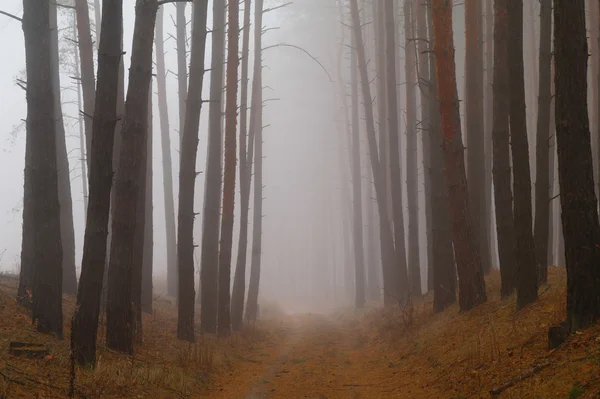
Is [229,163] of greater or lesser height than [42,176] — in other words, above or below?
above

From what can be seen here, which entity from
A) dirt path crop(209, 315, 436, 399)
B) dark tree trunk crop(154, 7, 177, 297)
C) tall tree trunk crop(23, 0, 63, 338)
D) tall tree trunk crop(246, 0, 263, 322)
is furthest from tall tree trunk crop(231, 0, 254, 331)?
tall tree trunk crop(23, 0, 63, 338)

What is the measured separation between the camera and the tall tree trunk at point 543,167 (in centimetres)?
1091

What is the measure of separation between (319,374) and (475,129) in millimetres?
7168

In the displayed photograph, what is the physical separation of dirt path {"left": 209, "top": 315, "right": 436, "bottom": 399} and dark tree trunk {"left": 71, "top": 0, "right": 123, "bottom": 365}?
1.96 metres

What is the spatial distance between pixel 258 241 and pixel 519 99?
15.1 m

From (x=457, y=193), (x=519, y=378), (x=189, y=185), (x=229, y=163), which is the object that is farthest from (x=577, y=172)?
(x=229, y=163)

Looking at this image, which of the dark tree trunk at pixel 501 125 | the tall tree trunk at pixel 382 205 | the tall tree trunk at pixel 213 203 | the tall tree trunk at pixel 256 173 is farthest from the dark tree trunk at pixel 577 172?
the tall tree trunk at pixel 256 173

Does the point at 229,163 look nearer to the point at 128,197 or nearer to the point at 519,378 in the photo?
the point at 128,197

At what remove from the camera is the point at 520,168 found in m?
9.14

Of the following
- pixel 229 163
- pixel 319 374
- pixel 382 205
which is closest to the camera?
pixel 319 374

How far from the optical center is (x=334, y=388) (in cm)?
860

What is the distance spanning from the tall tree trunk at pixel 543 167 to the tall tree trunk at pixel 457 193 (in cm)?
119

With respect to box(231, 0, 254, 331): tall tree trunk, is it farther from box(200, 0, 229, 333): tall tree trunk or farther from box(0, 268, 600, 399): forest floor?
box(0, 268, 600, 399): forest floor

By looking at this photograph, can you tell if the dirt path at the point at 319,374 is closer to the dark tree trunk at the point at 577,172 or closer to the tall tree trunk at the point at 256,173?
the dark tree trunk at the point at 577,172
